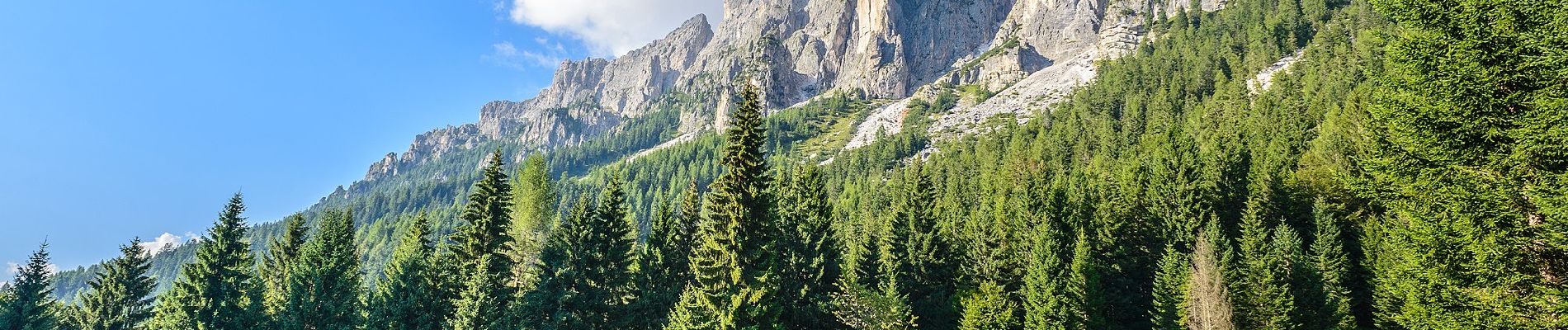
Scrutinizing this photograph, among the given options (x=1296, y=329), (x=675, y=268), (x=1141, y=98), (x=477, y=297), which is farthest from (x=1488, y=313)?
(x=1141, y=98)

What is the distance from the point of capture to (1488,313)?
500 inches

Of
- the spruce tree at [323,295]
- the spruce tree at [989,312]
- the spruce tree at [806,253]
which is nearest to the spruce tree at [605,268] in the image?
the spruce tree at [806,253]

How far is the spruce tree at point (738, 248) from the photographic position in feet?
101

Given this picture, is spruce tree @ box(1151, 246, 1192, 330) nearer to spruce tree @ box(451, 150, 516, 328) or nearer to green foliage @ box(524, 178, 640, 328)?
green foliage @ box(524, 178, 640, 328)

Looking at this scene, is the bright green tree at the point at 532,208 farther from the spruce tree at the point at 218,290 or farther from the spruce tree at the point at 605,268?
the spruce tree at the point at 218,290

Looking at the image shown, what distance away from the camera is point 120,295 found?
46.7m

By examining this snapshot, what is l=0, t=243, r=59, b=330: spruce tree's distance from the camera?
45406mm

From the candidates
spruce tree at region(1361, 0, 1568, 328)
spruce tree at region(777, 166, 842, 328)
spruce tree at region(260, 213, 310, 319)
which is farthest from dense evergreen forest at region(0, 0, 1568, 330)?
spruce tree at region(260, 213, 310, 319)

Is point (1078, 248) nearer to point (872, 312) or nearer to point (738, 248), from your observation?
point (872, 312)

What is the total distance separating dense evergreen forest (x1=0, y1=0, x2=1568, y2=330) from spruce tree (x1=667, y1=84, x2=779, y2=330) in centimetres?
11

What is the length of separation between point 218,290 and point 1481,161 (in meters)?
61.9

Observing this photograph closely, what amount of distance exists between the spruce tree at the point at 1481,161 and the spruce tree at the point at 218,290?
56719 millimetres

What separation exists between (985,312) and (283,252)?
54.1 meters

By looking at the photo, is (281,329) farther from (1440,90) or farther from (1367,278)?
(1367,278)
